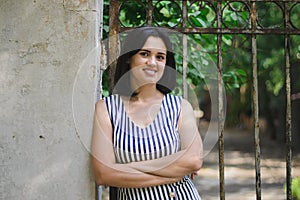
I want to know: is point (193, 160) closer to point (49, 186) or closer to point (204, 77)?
point (49, 186)

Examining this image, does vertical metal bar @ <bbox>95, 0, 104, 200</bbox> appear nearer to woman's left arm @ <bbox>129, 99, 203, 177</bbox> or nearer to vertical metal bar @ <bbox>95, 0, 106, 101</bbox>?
vertical metal bar @ <bbox>95, 0, 106, 101</bbox>

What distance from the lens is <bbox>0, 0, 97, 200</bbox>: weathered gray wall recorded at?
2.48 meters

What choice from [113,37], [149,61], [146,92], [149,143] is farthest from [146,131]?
[113,37]

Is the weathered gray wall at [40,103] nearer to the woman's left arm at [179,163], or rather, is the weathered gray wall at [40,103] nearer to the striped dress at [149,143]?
the striped dress at [149,143]

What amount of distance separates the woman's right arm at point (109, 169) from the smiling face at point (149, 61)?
293 millimetres

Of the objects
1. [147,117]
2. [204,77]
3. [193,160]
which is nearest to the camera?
[193,160]

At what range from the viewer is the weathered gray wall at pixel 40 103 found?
97.6 inches

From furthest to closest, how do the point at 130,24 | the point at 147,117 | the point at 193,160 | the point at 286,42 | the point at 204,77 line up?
the point at 204,77 < the point at 130,24 < the point at 286,42 < the point at 147,117 < the point at 193,160

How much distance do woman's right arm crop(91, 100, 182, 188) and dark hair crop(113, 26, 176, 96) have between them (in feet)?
0.78

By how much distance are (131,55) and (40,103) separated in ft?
1.78

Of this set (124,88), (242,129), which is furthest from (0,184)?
(242,129)

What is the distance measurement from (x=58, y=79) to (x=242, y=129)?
27590mm

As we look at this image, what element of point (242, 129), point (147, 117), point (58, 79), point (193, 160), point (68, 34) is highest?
point (68, 34)

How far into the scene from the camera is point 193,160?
2318mm
